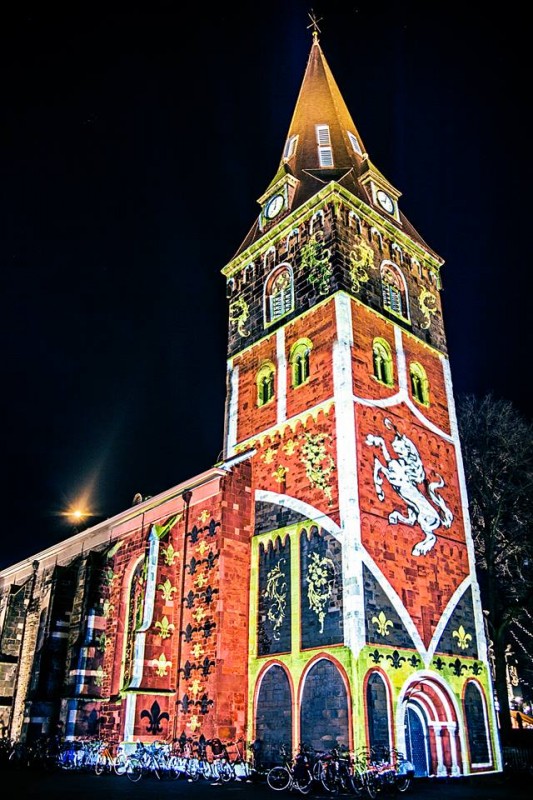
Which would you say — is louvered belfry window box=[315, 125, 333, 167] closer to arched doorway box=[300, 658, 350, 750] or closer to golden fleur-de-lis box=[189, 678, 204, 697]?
arched doorway box=[300, 658, 350, 750]

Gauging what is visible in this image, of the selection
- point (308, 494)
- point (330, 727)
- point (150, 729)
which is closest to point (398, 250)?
point (308, 494)

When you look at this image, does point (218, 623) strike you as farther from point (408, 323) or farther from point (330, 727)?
point (408, 323)

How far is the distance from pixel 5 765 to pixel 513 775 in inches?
708

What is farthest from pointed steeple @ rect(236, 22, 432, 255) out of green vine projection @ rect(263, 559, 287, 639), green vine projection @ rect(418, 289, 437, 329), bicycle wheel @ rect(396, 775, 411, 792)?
bicycle wheel @ rect(396, 775, 411, 792)

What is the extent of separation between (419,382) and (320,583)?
10.4 metres

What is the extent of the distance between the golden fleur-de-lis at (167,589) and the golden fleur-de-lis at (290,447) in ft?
21.3

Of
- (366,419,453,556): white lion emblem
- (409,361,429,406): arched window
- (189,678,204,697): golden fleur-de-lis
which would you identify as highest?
(409,361,429,406): arched window

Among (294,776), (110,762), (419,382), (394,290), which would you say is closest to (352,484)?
(419,382)

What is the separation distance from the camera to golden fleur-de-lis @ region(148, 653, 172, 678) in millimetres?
21828

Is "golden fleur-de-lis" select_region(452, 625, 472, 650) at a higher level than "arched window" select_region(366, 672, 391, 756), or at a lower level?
higher

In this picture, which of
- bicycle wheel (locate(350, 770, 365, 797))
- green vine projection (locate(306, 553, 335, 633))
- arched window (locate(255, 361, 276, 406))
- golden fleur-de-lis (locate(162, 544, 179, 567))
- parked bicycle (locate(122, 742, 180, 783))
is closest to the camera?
bicycle wheel (locate(350, 770, 365, 797))

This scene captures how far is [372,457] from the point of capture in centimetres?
2212

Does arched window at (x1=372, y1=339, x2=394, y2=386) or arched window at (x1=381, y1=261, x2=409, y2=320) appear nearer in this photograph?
arched window at (x1=372, y1=339, x2=394, y2=386)

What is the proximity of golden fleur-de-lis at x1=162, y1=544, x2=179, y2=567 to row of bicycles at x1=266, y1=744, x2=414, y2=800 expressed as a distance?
8.72 metres
